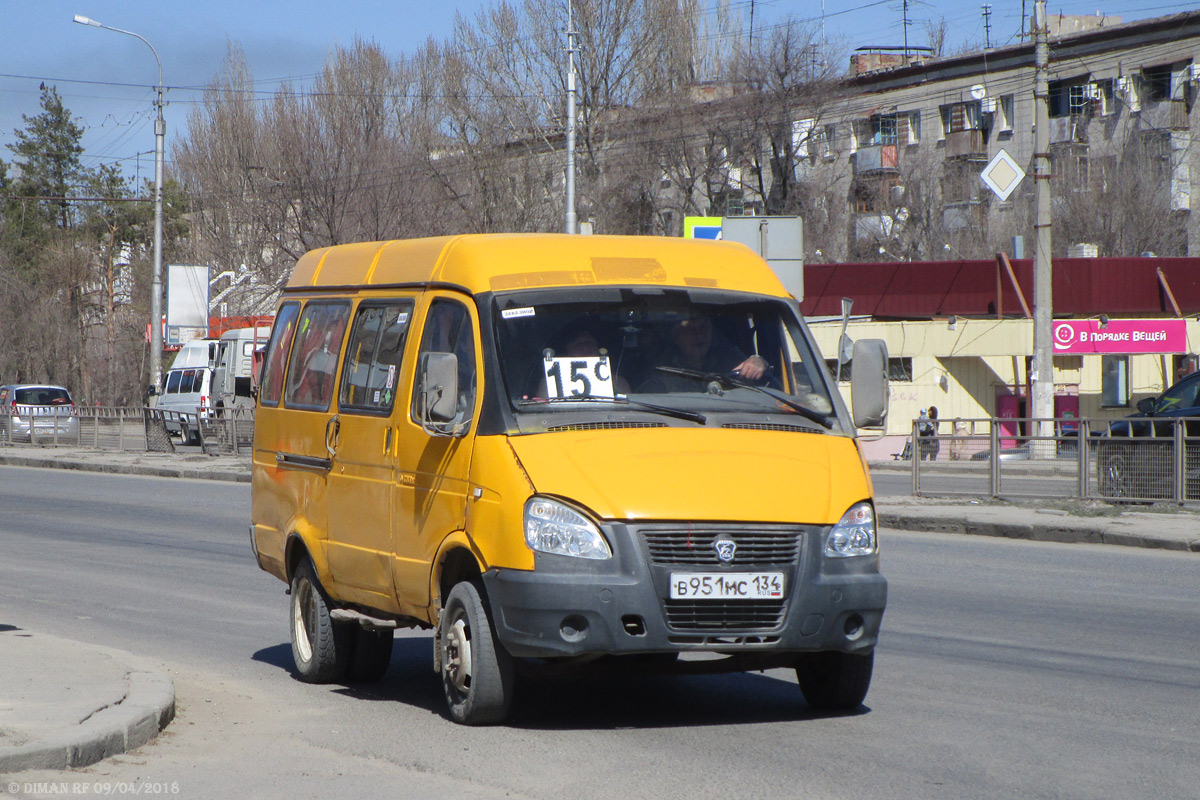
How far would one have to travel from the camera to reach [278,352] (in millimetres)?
8609

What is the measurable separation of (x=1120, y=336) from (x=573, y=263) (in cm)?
3365

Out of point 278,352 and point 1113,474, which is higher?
point 278,352

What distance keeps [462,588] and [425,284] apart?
5.39 feet

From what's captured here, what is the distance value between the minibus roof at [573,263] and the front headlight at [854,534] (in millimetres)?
1368

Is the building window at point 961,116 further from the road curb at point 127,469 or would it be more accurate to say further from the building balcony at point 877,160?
the road curb at point 127,469

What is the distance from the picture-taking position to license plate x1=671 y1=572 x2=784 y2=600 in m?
5.77

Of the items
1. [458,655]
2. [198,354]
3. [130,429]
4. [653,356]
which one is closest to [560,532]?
[458,655]

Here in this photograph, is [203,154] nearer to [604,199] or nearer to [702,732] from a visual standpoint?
[604,199]

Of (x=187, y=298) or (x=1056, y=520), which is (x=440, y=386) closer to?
(x=1056, y=520)

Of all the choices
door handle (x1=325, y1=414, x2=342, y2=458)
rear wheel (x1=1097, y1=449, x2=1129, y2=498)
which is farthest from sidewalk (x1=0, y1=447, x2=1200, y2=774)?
rear wheel (x1=1097, y1=449, x2=1129, y2=498)

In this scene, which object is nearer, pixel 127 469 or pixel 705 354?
pixel 705 354

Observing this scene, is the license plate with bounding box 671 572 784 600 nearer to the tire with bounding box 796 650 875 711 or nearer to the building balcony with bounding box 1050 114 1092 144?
the tire with bounding box 796 650 875 711

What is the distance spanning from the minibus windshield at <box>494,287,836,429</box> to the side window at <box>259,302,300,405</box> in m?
2.34

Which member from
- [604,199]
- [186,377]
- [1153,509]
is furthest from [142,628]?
[604,199]
